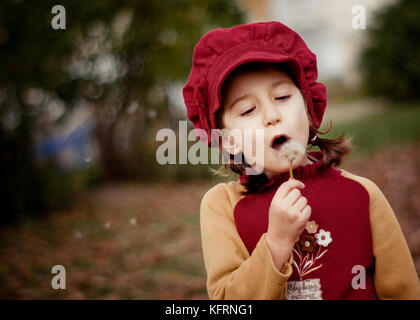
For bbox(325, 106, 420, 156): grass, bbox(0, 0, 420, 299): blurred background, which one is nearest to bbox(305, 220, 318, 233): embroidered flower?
bbox(0, 0, 420, 299): blurred background

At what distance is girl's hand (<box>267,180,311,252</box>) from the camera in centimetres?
120

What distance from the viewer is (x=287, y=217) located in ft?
3.92

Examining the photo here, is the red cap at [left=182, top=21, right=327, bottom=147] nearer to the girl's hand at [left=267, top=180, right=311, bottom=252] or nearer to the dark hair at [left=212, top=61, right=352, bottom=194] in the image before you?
the dark hair at [left=212, top=61, right=352, bottom=194]

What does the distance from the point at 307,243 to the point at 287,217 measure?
19cm

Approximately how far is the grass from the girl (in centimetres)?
543

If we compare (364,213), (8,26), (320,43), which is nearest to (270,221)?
(364,213)

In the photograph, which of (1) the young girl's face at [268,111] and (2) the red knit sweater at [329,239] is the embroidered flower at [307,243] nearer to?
(2) the red knit sweater at [329,239]

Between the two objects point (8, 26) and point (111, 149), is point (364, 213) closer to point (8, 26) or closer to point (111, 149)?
point (8, 26)

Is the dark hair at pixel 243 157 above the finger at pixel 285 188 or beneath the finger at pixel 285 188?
above

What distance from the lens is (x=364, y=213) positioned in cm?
135

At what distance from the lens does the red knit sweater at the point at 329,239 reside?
130cm

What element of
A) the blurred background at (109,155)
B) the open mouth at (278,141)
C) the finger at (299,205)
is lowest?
the finger at (299,205)

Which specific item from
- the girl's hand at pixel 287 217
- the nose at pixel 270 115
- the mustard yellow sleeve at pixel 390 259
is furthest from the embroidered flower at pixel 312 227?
the nose at pixel 270 115

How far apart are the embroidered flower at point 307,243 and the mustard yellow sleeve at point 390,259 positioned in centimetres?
23
